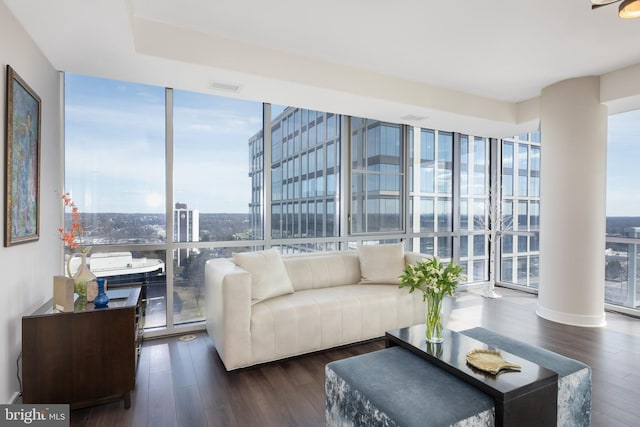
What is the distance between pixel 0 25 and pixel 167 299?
256cm

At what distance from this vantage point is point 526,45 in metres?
3.09

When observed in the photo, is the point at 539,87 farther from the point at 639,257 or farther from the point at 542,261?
the point at 639,257

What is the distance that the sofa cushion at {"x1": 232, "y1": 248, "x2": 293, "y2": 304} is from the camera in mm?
3018

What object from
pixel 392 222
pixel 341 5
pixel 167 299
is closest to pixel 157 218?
pixel 167 299

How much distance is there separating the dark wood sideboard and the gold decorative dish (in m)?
2.09

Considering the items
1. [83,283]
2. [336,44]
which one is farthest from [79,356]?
[336,44]

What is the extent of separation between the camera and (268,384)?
2520mm

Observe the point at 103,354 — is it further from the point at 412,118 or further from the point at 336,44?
the point at 412,118

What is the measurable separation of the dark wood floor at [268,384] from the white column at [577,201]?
0.34m

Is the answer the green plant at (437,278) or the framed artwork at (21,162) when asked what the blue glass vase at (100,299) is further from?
the green plant at (437,278)

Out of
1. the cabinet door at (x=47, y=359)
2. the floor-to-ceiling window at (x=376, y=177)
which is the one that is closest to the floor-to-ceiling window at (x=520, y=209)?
the floor-to-ceiling window at (x=376, y=177)

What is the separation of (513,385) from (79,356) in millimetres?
2444

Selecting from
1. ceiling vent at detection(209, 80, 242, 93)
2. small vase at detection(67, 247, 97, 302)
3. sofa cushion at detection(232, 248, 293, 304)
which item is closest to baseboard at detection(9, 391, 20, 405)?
small vase at detection(67, 247, 97, 302)

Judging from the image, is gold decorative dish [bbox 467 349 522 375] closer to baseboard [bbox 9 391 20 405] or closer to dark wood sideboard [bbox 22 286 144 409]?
dark wood sideboard [bbox 22 286 144 409]
